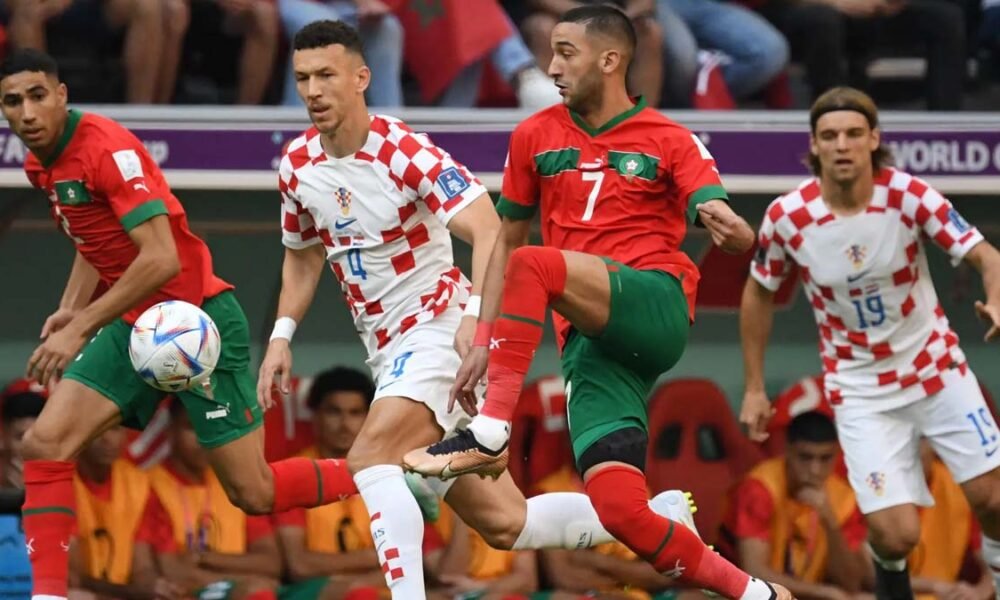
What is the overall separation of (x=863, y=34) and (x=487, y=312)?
4.28 metres

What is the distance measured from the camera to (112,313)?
21.5 feet

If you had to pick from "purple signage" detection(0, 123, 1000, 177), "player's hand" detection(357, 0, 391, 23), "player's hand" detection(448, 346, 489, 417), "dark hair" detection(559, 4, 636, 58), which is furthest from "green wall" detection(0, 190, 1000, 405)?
"player's hand" detection(448, 346, 489, 417)

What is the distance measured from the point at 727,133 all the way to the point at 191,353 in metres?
2.93

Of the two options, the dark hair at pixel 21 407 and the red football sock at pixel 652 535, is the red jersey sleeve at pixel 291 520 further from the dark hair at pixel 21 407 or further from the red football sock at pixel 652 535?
the red football sock at pixel 652 535

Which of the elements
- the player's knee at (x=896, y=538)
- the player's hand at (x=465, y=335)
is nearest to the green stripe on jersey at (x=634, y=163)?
the player's hand at (x=465, y=335)

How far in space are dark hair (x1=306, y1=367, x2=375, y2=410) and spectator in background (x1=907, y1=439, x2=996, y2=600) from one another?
2.38 meters

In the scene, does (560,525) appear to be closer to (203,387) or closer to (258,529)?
(203,387)

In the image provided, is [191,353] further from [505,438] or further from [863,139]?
[863,139]

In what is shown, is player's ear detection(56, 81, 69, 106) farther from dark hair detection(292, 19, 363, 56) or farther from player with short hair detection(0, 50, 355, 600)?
dark hair detection(292, 19, 363, 56)

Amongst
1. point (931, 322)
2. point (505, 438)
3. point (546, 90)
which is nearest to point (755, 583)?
point (505, 438)

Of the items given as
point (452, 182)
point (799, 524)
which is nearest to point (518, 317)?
point (452, 182)

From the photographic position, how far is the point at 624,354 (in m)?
5.91

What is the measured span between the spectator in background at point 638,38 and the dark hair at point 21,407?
2.61m

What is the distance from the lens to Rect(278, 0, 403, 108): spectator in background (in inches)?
336
